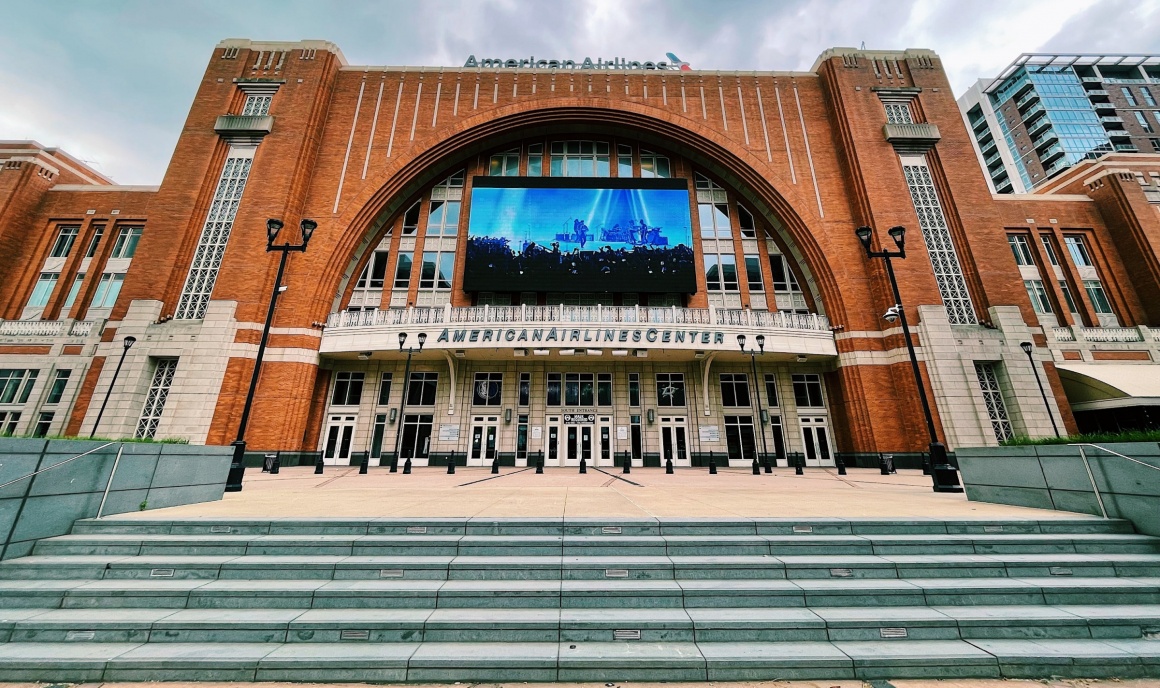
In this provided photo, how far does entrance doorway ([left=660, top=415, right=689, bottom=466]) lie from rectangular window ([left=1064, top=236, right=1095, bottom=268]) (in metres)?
31.0

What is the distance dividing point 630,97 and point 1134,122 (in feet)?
278

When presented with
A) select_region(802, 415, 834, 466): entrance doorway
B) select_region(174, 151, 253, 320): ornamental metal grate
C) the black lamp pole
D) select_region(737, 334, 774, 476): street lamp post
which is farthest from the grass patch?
the black lamp pole

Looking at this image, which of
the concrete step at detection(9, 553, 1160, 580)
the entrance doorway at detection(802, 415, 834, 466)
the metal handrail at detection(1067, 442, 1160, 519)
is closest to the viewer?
the concrete step at detection(9, 553, 1160, 580)

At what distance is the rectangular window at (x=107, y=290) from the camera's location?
86.8 ft

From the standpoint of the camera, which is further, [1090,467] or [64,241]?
[64,241]

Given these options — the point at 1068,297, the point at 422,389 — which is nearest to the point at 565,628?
the point at 422,389

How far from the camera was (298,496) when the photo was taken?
9500 mm

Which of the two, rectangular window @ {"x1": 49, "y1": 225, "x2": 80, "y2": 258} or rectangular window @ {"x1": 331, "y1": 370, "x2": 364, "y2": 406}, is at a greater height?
rectangular window @ {"x1": 49, "y1": 225, "x2": 80, "y2": 258}

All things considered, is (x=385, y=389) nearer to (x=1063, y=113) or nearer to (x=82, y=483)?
(x=82, y=483)

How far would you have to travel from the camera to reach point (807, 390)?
2492cm

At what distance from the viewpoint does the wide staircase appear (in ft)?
11.5

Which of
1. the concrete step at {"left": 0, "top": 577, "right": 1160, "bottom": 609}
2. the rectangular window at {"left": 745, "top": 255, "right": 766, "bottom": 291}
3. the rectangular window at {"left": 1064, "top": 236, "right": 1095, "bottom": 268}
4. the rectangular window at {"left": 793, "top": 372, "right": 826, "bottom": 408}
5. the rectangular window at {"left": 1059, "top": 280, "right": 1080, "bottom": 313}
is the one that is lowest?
the concrete step at {"left": 0, "top": 577, "right": 1160, "bottom": 609}

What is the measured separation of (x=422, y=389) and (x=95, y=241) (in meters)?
26.7

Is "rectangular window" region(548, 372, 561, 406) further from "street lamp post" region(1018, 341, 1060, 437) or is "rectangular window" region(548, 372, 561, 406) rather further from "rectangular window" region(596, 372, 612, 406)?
"street lamp post" region(1018, 341, 1060, 437)
